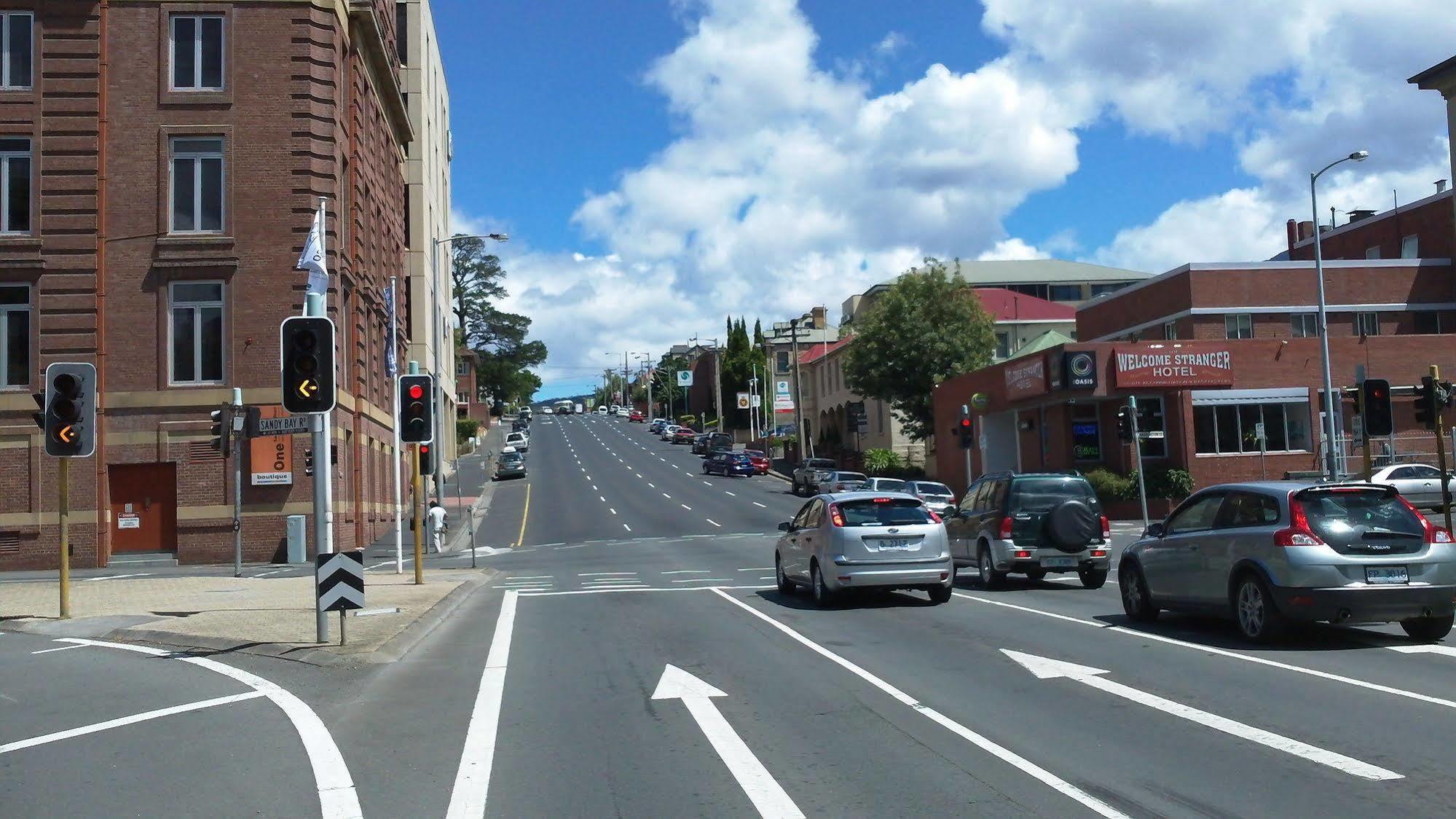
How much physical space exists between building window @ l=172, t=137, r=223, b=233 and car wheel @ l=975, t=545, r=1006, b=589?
22.1m

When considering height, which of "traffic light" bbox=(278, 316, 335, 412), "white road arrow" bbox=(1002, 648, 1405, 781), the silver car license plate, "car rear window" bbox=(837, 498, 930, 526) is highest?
"traffic light" bbox=(278, 316, 335, 412)

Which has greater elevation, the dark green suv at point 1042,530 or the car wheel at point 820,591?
the dark green suv at point 1042,530

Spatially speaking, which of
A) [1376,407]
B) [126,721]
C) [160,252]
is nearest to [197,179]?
[160,252]

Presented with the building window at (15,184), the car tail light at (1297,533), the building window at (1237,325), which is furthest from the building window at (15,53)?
the building window at (1237,325)

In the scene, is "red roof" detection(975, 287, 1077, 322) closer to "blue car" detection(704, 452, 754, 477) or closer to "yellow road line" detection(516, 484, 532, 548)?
"blue car" detection(704, 452, 754, 477)

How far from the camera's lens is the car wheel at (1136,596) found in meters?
14.5

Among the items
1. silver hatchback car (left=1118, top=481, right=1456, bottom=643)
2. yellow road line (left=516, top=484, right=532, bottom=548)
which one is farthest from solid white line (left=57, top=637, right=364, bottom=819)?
yellow road line (left=516, top=484, right=532, bottom=548)

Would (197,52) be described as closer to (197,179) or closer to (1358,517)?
(197,179)

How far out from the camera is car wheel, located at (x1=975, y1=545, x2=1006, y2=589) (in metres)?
20.1

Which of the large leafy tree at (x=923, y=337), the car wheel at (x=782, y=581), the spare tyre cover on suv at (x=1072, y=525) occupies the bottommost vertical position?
the car wheel at (x=782, y=581)

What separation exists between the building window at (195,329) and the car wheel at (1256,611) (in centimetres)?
2691

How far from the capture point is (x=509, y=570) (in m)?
29.3

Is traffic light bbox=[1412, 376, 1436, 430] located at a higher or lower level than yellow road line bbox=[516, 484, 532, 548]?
higher

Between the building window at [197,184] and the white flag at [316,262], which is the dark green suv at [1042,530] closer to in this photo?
the white flag at [316,262]
